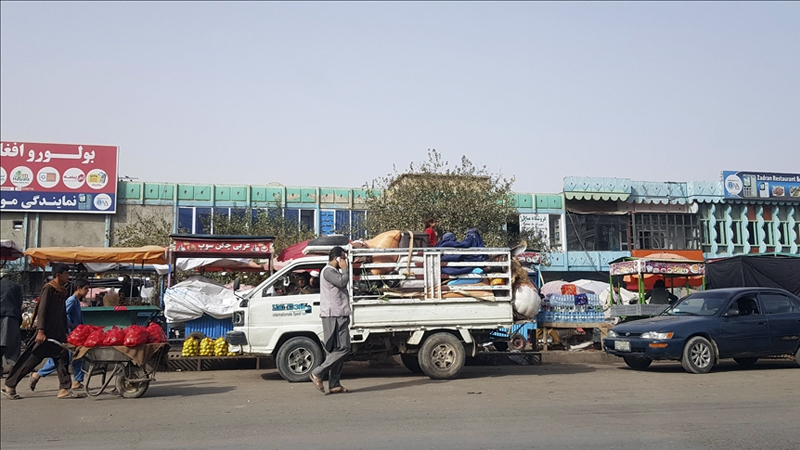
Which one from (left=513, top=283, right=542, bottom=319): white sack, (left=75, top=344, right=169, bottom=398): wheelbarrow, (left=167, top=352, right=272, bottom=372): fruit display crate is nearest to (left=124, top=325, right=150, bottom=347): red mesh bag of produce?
(left=75, top=344, right=169, bottom=398): wheelbarrow

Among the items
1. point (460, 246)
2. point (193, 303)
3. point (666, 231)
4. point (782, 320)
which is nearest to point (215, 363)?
point (193, 303)

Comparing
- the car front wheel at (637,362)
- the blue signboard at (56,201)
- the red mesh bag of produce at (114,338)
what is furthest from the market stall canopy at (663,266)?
the blue signboard at (56,201)

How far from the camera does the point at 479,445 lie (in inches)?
244

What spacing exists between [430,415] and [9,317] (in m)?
5.99

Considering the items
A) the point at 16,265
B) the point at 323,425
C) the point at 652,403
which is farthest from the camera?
the point at 16,265

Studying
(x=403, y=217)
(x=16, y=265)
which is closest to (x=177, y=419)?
(x=403, y=217)

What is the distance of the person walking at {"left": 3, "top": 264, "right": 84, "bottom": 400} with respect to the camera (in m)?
9.27

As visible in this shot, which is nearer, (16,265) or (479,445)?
(479,445)

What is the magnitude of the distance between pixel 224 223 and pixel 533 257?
19360 millimetres

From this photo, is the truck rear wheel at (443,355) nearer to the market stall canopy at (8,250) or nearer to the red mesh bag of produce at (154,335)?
the red mesh bag of produce at (154,335)

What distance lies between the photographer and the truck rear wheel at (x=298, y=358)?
35.9 feet

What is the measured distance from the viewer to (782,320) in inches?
508

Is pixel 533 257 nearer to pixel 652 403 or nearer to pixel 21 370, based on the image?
pixel 652 403

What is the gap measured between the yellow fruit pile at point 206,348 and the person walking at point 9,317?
4.02 meters
